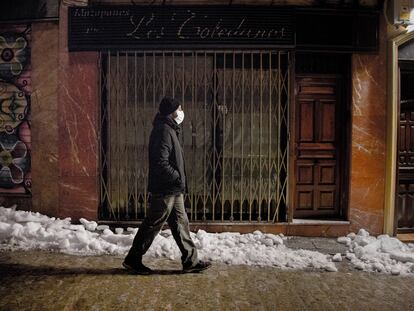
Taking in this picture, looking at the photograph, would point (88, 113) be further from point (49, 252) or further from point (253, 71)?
point (253, 71)

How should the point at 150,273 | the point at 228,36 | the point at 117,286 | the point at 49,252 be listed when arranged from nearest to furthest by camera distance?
the point at 117,286, the point at 150,273, the point at 49,252, the point at 228,36

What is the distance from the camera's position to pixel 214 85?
7.09 meters

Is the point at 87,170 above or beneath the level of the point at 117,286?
above

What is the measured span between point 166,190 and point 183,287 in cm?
117

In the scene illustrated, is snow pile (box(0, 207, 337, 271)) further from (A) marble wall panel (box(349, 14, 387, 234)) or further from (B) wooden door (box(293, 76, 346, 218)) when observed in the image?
(A) marble wall panel (box(349, 14, 387, 234))

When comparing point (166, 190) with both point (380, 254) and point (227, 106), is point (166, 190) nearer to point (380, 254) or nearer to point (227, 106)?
point (227, 106)

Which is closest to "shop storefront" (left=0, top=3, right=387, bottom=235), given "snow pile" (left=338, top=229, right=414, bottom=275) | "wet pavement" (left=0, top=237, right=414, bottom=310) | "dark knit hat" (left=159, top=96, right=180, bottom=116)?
"snow pile" (left=338, top=229, right=414, bottom=275)

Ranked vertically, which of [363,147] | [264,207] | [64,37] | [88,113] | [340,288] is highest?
[64,37]

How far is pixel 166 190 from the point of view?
196 inches

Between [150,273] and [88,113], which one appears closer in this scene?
[150,273]

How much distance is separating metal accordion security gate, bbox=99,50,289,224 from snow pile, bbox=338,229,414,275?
1.35 m

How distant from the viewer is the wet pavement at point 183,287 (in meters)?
4.28

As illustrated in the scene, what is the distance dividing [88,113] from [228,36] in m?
2.81

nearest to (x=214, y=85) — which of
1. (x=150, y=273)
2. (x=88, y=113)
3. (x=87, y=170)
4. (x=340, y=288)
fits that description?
(x=88, y=113)
